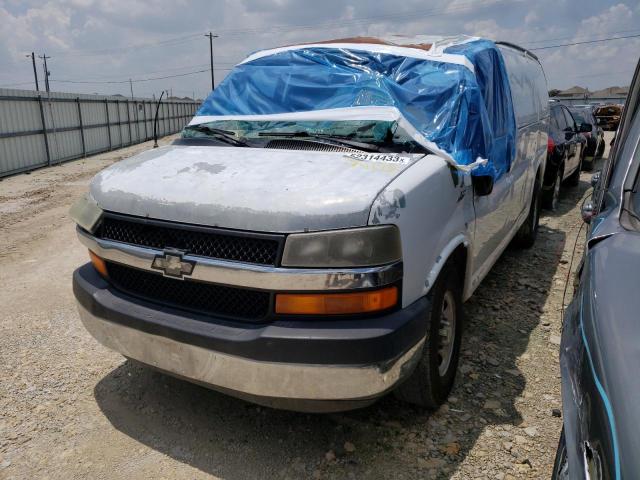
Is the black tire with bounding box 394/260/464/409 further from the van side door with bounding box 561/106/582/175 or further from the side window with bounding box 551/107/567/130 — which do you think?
the side window with bounding box 551/107/567/130

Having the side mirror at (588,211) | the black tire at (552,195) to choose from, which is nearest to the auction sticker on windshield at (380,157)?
the side mirror at (588,211)

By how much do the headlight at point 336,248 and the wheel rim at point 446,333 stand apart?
908 mm

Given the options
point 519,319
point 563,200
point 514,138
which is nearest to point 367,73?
point 514,138

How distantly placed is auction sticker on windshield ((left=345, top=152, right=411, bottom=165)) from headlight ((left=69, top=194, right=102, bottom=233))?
135cm

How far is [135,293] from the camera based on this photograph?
260cm

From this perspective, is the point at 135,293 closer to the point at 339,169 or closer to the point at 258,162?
the point at 258,162

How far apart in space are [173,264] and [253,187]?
519 millimetres

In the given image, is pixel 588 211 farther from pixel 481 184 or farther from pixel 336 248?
pixel 336 248

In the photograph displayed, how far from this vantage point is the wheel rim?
286 cm

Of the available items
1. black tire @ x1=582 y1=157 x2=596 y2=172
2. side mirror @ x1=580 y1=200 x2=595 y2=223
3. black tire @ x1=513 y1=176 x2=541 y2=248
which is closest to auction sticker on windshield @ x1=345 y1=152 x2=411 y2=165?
side mirror @ x1=580 y1=200 x2=595 y2=223

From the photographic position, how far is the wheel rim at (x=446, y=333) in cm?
286

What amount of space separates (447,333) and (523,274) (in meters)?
2.64

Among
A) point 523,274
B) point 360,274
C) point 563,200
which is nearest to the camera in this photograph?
point 360,274

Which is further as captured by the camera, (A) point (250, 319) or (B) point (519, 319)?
(B) point (519, 319)
